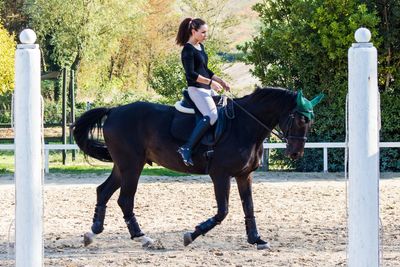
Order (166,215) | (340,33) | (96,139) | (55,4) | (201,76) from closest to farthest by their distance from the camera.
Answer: (201,76)
(96,139)
(166,215)
(340,33)
(55,4)

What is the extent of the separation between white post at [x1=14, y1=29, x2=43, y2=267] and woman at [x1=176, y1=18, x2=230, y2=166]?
4.08 metres

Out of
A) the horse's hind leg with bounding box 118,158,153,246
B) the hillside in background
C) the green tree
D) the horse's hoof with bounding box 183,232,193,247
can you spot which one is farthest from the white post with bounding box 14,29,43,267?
the hillside in background

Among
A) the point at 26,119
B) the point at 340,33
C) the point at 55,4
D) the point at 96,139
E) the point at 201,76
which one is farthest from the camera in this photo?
the point at 55,4

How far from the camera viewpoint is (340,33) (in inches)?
730

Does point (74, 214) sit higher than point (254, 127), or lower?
lower

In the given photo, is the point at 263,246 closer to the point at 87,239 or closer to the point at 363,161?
the point at 87,239

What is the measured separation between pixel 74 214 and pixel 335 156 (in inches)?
338

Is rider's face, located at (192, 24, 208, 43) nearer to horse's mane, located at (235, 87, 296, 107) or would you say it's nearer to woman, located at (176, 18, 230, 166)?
woman, located at (176, 18, 230, 166)

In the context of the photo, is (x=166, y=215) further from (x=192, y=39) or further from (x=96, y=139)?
(x=192, y=39)

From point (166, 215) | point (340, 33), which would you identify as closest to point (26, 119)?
point (166, 215)

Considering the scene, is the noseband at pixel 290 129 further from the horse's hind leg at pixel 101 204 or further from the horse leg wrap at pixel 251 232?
the horse's hind leg at pixel 101 204

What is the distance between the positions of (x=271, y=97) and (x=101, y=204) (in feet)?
7.37

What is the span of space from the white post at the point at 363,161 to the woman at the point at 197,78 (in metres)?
4.09

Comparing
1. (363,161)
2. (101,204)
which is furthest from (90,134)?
(363,161)
